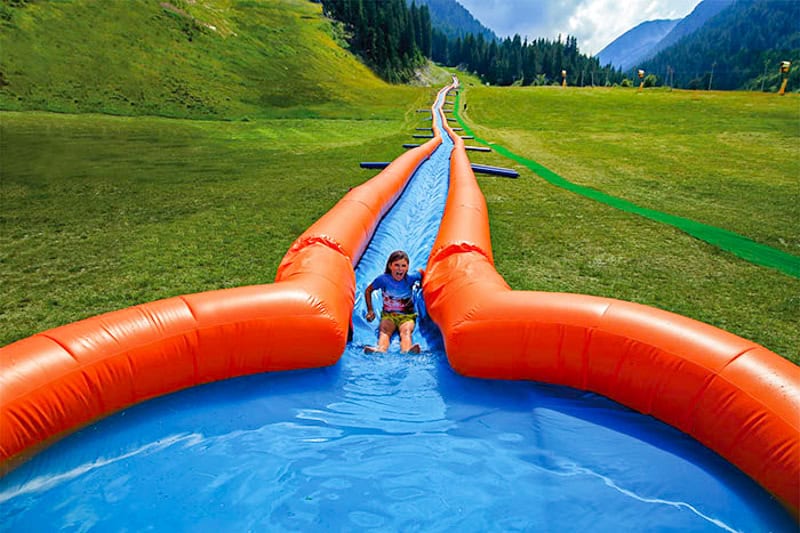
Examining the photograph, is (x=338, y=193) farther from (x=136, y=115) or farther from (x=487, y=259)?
(x=136, y=115)

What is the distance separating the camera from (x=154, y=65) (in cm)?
2444

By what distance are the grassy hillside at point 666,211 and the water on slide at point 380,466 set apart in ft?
5.73

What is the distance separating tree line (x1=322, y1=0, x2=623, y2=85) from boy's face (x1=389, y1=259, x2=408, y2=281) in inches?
1872

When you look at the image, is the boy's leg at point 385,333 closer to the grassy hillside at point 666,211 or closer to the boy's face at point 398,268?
the boy's face at point 398,268

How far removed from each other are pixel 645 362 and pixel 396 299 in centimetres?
197

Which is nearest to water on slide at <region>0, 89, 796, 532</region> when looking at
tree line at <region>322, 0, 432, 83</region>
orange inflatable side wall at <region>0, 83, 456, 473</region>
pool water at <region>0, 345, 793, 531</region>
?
pool water at <region>0, 345, 793, 531</region>

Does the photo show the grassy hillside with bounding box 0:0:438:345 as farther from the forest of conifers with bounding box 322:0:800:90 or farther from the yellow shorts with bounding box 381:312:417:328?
the forest of conifers with bounding box 322:0:800:90

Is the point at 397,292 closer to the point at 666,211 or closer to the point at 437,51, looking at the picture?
the point at 666,211

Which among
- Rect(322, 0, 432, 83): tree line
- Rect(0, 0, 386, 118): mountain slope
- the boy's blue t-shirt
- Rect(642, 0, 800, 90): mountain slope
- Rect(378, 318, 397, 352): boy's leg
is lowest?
Rect(378, 318, 397, 352): boy's leg

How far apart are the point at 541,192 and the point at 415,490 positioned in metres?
7.23

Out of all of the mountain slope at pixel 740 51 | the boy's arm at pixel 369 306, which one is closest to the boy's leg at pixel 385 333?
the boy's arm at pixel 369 306

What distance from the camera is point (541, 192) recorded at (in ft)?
27.8

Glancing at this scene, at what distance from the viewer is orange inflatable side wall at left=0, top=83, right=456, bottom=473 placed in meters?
2.29

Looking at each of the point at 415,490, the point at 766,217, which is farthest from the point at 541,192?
the point at 415,490
